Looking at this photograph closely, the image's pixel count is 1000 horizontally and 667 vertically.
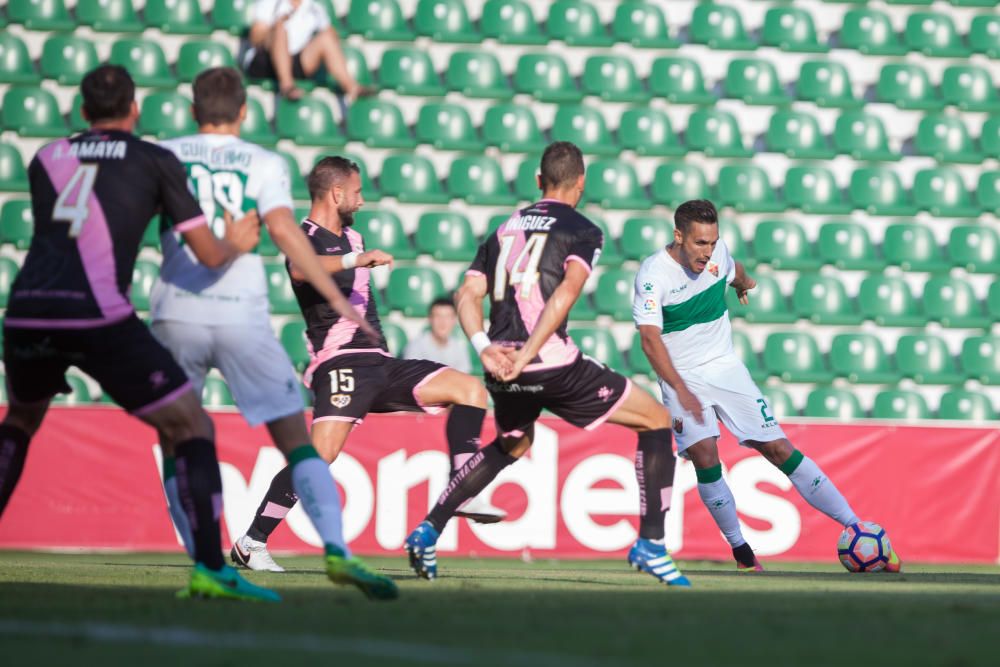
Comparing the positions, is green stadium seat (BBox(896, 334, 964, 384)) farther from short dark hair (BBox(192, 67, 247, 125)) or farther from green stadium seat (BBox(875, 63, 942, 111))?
short dark hair (BBox(192, 67, 247, 125))

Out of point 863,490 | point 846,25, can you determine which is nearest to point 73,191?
point 863,490

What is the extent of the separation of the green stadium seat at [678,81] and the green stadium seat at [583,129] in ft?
2.90

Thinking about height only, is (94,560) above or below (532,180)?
below

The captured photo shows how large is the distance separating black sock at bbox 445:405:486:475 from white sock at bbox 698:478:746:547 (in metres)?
1.75

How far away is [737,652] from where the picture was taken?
14.6 feet

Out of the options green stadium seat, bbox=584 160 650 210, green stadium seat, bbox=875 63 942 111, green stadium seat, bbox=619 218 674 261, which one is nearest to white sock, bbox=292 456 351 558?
green stadium seat, bbox=619 218 674 261

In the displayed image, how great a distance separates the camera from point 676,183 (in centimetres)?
1519

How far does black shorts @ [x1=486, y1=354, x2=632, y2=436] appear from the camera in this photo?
23.6 feet

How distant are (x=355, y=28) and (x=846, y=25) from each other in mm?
5779

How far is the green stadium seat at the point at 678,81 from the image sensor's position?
15812 mm

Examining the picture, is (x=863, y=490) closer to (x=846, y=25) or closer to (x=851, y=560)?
(x=851, y=560)

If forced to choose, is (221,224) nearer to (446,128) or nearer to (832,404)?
(446,128)

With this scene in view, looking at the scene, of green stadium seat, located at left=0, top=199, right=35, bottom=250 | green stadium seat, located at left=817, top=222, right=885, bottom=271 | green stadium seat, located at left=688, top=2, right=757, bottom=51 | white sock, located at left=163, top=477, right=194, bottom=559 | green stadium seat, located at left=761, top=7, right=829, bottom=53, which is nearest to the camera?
white sock, located at left=163, top=477, right=194, bottom=559

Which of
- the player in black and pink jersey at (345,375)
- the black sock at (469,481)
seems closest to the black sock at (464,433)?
the player in black and pink jersey at (345,375)
